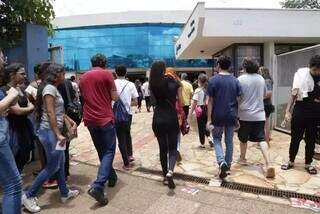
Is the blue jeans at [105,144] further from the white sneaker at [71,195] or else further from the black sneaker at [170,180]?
the black sneaker at [170,180]

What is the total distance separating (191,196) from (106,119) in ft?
5.13

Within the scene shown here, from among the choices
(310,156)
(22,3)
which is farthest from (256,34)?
(22,3)

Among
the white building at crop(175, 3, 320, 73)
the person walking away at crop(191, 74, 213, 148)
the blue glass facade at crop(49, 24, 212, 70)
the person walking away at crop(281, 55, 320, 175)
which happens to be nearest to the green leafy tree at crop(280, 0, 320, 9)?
the blue glass facade at crop(49, 24, 212, 70)

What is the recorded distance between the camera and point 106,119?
17.9 feet

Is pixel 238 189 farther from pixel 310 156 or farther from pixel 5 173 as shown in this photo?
pixel 5 173

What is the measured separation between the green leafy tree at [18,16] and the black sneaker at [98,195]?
468cm

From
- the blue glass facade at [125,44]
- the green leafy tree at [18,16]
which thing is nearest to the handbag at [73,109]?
the green leafy tree at [18,16]

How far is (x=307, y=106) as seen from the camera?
6184 mm

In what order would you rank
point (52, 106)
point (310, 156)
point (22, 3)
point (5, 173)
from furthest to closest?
point (22, 3)
point (310, 156)
point (52, 106)
point (5, 173)

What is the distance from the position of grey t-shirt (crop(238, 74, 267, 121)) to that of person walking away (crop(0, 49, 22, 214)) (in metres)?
3.70

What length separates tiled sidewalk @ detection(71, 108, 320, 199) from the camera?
595 cm

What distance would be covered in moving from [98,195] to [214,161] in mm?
2819

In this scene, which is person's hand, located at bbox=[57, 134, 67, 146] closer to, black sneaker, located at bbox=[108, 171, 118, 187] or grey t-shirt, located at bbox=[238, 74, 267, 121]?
black sneaker, located at bbox=[108, 171, 118, 187]

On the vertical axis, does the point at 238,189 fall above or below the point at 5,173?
below
